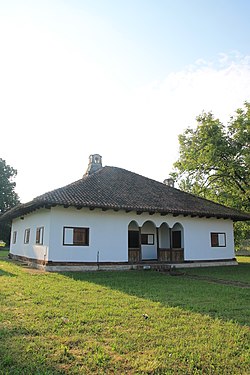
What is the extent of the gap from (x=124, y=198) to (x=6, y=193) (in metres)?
30.7

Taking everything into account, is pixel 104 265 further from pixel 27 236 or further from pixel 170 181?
pixel 170 181

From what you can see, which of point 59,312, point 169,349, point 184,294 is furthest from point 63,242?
point 169,349

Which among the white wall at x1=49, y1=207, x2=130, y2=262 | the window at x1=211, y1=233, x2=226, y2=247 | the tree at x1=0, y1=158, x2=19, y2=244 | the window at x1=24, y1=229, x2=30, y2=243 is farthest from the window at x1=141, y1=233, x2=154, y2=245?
the tree at x1=0, y1=158, x2=19, y2=244

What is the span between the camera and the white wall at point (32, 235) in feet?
50.7

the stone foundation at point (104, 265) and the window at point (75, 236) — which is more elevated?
the window at point (75, 236)

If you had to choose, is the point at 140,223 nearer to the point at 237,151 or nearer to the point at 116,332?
the point at 237,151

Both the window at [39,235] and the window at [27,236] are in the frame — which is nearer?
the window at [39,235]

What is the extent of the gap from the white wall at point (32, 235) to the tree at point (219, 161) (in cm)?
1172

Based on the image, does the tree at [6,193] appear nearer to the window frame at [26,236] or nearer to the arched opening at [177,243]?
the window frame at [26,236]

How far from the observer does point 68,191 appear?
15773 millimetres

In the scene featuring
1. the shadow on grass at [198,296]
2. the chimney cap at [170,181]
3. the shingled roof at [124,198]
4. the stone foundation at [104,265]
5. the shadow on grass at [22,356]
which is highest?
the chimney cap at [170,181]

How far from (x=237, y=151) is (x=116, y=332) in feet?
A: 61.6

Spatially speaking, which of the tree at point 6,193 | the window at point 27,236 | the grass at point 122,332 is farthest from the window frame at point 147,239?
the tree at point 6,193

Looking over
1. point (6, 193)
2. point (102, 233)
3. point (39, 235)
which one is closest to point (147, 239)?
point (102, 233)
